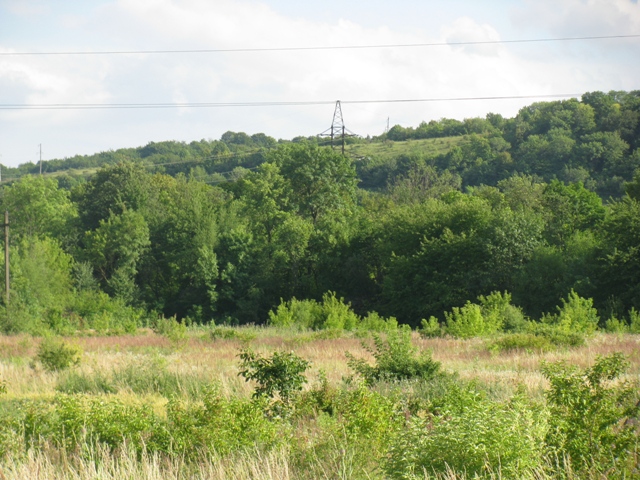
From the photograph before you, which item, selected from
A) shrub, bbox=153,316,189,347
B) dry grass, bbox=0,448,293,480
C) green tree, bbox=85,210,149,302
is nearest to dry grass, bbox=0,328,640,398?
shrub, bbox=153,316,189,347

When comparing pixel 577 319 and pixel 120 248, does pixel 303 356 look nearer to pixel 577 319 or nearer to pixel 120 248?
pixel 577 319

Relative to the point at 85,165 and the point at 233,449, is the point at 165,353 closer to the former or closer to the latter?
the point at 233,449

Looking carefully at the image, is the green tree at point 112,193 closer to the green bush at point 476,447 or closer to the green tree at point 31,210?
the green tree at point 31,210

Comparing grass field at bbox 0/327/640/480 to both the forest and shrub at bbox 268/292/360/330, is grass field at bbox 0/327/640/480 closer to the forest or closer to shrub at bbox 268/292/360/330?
the forest

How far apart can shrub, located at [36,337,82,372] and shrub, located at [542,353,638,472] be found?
53.0ft

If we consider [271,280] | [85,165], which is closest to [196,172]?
[85,165]

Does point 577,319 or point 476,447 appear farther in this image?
point 577,319

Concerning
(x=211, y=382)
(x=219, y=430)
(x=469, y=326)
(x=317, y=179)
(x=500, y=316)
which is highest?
(x=317, y=179)

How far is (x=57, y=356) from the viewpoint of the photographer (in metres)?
20.8

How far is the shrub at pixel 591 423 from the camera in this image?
6711 millimetres

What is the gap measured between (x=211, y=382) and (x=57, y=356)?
10489 mm

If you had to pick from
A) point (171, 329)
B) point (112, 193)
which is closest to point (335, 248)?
point (171, 329)

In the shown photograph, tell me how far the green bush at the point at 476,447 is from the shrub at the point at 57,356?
52.1 feet

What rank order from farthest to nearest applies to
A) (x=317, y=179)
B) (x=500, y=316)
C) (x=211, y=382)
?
(x=317, y=179), (x=500, y=316), (x=211, y=382)
